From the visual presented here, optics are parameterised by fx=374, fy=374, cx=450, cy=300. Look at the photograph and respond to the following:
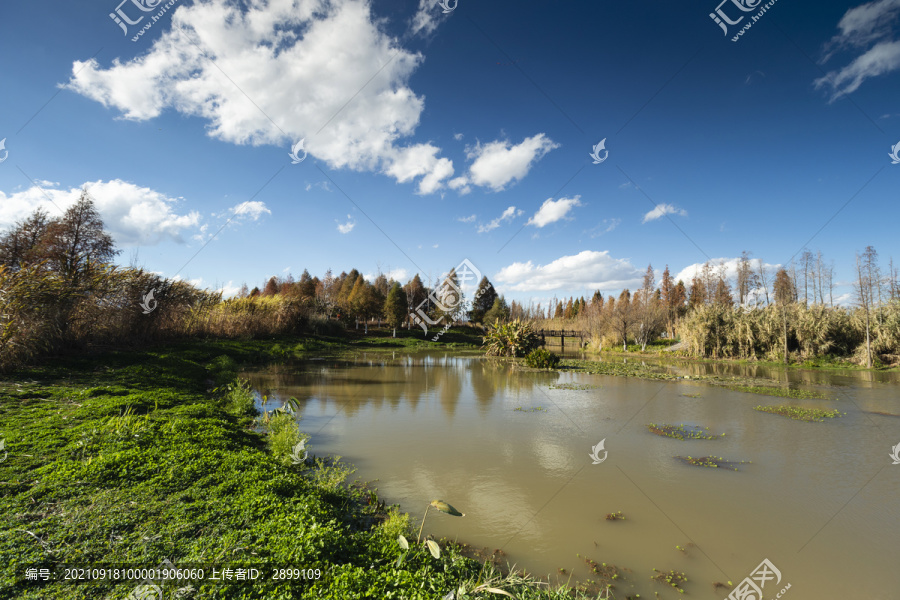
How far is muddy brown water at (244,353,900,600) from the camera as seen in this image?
4.36 metres

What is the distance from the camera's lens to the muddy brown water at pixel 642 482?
14.3 feet

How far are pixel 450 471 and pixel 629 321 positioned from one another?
37.2 metres

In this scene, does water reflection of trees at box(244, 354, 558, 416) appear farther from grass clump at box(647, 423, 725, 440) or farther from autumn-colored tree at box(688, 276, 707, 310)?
autumn-colored tree at box(688, 276, 707, 310)

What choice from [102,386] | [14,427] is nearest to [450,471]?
[14,427]

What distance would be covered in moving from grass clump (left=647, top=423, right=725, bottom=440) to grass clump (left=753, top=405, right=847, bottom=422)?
358 centimetres

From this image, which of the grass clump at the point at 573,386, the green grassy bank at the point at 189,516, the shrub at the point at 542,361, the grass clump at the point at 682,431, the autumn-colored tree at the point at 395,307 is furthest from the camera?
the autumn-colored tree at the point at 395,307

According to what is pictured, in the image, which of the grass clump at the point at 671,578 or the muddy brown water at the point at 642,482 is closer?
the grass clump at the point at 671,578

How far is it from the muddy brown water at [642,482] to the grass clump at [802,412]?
500mm

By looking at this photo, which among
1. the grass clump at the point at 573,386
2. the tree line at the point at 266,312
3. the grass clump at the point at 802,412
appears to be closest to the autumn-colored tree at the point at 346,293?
the tree line at the point at 266,312

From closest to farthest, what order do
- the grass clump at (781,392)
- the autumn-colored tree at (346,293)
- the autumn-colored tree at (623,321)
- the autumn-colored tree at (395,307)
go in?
the grass clump at (781,392) < the autumn-colored tree at (623,321) < the autumn-colored tree at (395,307) < the autumn-colored tree at (346,293)

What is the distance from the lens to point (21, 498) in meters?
4.00

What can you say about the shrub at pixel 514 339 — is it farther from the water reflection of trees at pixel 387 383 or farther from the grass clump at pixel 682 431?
the grass clump at pixel 682 431

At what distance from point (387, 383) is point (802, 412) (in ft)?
46.4

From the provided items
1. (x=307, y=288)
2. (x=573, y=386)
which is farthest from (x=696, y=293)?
(x=307, y=288)
